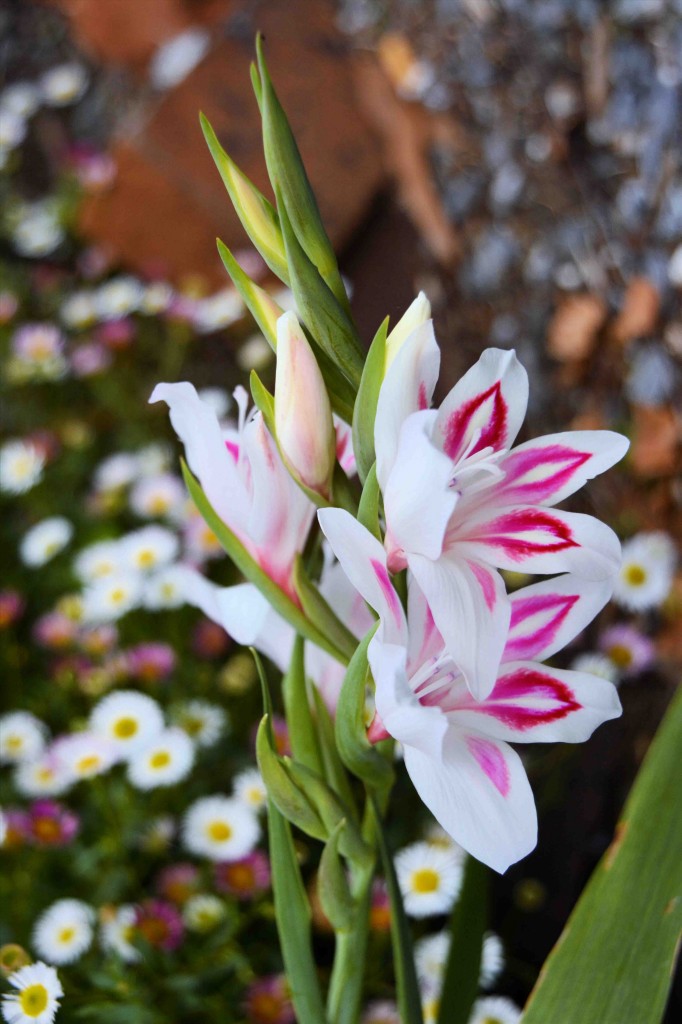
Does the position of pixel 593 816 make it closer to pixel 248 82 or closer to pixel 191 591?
pixel 191 591

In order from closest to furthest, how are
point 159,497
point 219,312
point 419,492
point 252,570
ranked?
point 419,492 → point 252,570 → point 159,497 → point 219,312

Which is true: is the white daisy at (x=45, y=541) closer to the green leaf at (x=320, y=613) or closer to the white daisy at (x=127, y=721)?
the white daisy at (x=127, y=721)

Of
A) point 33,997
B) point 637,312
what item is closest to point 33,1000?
point 33,997

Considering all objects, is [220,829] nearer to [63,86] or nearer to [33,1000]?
[33,1000]

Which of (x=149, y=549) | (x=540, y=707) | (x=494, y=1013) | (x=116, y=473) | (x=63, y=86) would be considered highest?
(x=63, y=86)

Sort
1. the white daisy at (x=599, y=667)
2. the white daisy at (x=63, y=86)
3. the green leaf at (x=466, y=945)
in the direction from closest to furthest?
the green leaf at (x=466, y=945), the white daisy at (x=599, y=667), the white daisy at (x=63, y=86)

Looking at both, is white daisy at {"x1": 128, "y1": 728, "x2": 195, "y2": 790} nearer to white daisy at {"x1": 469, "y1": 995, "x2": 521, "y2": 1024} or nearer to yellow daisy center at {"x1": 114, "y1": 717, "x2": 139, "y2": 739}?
yellow daisy center at {"x1": 114, "y1": 717, "x2": 139, "y2": 739}

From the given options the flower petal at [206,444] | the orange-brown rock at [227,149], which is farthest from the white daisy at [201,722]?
the orange-brown rock at [227,149]
